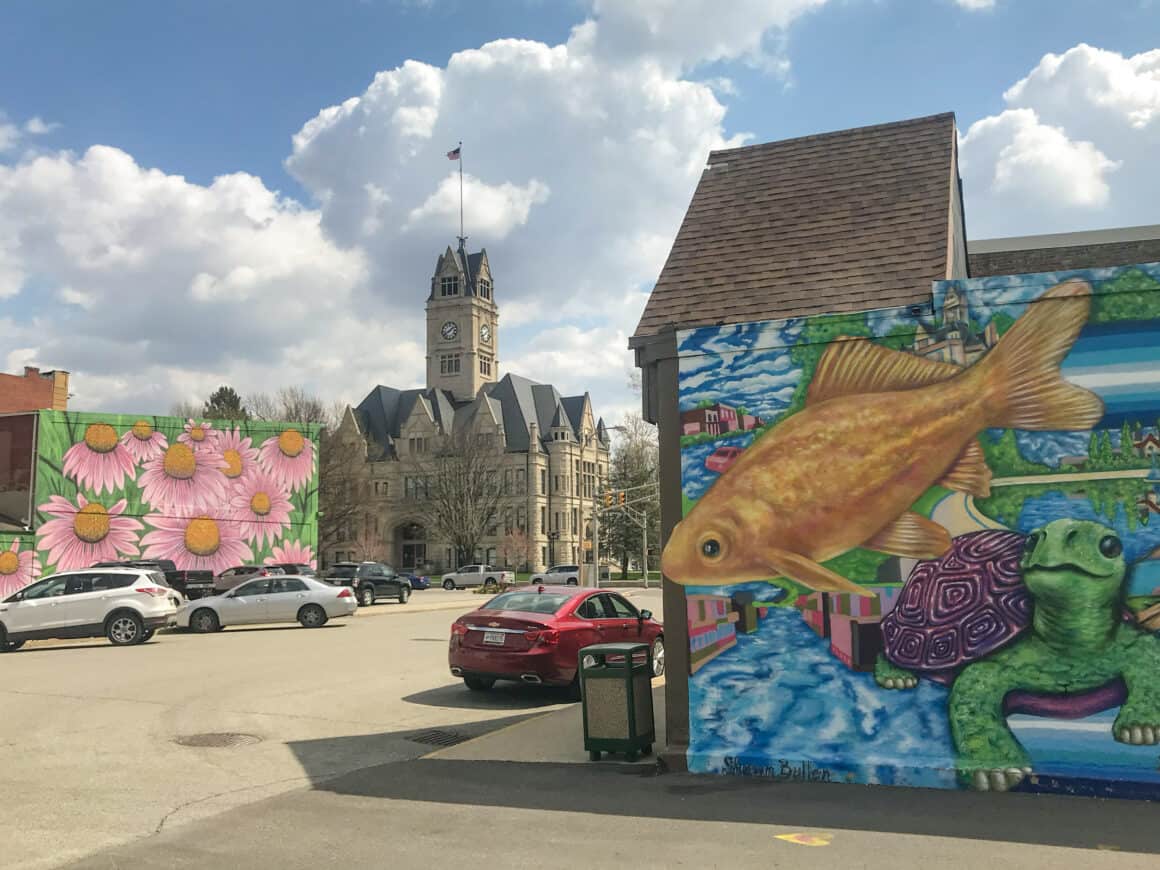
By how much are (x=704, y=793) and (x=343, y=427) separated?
104 meters

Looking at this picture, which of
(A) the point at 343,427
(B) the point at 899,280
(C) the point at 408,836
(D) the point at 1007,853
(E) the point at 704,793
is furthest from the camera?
(A) the point at 343,427

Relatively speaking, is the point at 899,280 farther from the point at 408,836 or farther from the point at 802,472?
the point at 408,836

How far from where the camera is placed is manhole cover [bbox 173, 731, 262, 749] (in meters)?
10.2

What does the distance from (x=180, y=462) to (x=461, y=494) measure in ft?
184

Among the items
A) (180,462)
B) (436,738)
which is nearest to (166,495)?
(180,462)

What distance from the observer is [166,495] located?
35.3 m

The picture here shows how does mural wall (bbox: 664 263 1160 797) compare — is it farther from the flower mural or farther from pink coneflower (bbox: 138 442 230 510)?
pink coneflower (bbox: 138 442 230 510)

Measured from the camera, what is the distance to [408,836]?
6750 mm

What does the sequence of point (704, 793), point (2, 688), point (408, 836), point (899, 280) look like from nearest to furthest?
point (408, 836) → point (704, 793) → point (899, 280) → point (2, 688)

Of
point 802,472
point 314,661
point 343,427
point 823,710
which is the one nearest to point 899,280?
point 802,472

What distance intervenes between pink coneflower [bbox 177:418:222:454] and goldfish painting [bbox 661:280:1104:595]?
31.0 metres

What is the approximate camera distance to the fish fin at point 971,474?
25.4 ft

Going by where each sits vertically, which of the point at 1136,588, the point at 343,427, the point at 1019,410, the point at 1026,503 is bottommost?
the point at 1136,588

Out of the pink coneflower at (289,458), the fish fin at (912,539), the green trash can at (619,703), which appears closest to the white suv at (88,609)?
the green trash can at (619,703)
